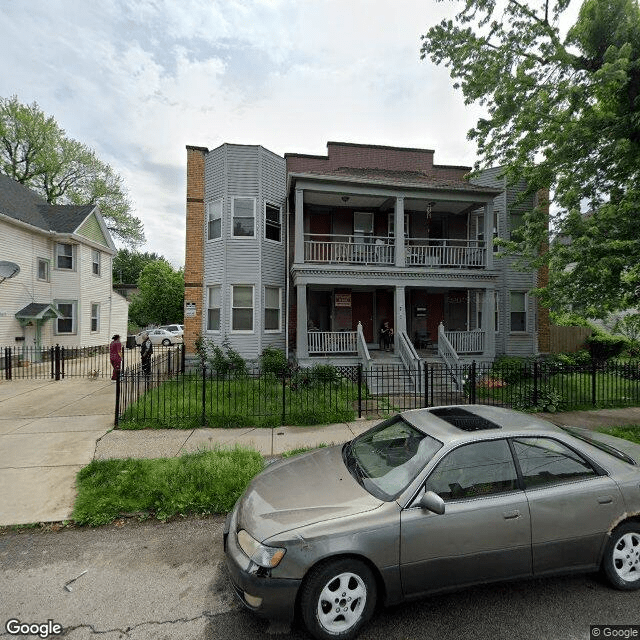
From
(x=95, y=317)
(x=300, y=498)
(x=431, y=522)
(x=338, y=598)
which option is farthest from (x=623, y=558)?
(x=95, y=317)

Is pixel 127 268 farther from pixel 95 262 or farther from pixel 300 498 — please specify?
pixel 300 498

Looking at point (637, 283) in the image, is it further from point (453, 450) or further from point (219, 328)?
point (219, 328)

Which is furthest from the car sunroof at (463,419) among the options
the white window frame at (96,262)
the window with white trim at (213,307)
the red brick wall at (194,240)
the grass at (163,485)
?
the white window frame at (96,262)

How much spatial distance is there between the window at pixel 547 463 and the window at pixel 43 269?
23.3 m

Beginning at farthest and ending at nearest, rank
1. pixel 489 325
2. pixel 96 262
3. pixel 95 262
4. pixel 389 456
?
A: pixel 96 262 → pixel 95 262 → pixel 489 325 → pixel 389 456

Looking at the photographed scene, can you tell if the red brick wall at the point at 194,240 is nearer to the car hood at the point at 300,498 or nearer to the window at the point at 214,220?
the window at the point at 214,220

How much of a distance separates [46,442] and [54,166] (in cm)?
3417

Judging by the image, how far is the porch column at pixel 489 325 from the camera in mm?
13258

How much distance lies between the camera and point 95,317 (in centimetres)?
2217

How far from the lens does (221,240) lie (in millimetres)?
13852

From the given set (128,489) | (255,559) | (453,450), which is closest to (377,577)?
(255,559)

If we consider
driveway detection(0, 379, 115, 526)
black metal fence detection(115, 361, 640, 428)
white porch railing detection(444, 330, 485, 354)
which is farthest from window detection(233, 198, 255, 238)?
white porch railing detection(444, 330, 485, 354)

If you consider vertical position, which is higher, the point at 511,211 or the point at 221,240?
the point at 511,211

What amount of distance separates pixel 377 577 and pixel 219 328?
12.1 metres
